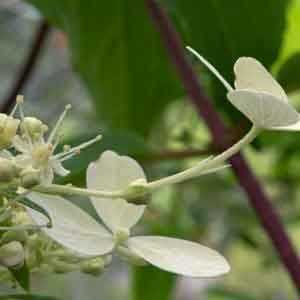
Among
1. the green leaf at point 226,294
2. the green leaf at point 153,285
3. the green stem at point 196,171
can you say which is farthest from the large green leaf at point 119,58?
the green stem at point 196,171

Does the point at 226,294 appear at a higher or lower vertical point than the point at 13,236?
lower

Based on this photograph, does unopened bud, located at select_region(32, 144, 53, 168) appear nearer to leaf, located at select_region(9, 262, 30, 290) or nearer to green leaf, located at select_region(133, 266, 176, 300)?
leaf, located at select_region(9, 262, 30, 290)

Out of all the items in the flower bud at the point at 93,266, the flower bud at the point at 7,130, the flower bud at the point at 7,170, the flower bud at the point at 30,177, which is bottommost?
the flower bud at the point at 93,266

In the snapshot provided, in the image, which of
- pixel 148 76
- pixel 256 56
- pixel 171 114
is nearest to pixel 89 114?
pixel 171 114

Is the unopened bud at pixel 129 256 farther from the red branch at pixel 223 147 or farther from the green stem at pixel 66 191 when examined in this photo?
the red branch at pixel 223 147

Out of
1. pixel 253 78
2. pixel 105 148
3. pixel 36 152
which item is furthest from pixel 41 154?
pixel 105 148

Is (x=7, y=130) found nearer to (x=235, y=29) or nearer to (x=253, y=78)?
(x=253, y=78)
